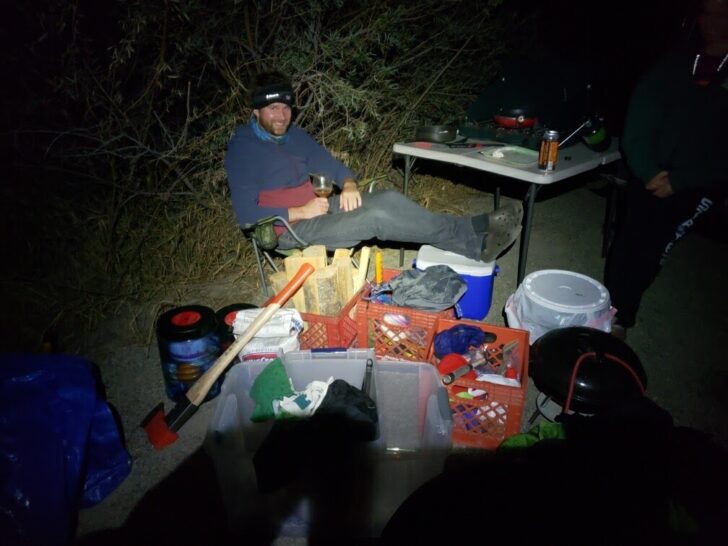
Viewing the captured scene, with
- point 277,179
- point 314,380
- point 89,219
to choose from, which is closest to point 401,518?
point 314,380

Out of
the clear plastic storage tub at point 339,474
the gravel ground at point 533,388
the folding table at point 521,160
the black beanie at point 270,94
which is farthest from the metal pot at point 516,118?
the clear plastic storage tub at point 339,474

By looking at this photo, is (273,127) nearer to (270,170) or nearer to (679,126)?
(270,170)

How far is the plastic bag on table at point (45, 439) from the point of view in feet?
4.83

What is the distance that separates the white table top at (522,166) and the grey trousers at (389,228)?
17.2 inches

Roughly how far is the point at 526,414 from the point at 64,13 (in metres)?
3.76

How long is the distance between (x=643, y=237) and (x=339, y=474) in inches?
97.1

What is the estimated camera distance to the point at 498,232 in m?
2.89

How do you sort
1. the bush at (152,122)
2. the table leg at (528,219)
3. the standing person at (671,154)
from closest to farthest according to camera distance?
the standing person at (671,154)
the table leg at (528,219)
the bush at (152,122)

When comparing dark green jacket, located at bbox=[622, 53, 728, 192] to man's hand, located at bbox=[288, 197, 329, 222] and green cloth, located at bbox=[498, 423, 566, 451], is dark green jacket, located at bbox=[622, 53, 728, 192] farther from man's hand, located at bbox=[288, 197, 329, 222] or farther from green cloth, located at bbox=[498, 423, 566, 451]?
man's hand, located at bbox=[288, 197, 329, 222]

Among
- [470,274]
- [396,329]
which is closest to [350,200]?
[470,274]

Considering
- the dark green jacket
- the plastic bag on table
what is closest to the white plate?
the dark green jacket

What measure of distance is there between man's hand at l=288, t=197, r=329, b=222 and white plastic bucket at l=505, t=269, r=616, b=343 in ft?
4.92

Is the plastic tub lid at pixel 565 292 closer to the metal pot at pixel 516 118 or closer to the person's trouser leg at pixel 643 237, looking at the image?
the person's trouser leg at pixel 643 237

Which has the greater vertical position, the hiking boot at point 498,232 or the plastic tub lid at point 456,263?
the hiking boot at point 498,232
